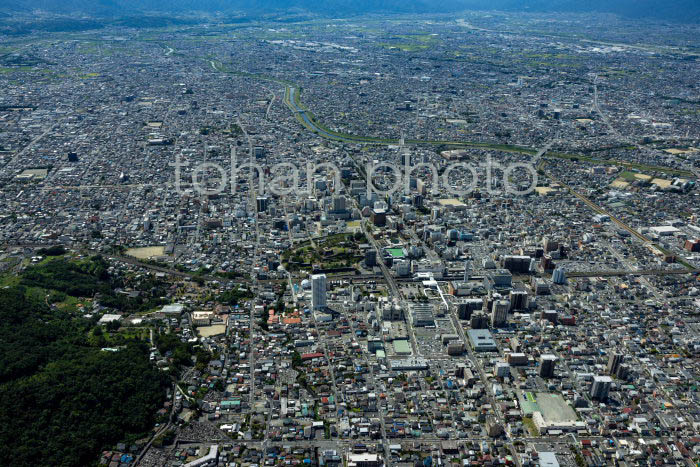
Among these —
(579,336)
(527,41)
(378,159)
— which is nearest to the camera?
(579,336)

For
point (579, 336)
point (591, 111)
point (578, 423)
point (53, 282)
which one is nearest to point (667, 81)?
point (591, 111)

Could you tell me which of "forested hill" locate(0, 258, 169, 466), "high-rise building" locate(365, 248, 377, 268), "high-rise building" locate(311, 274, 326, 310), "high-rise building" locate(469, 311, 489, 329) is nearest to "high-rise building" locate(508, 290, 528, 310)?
"high-rise building" locate(469, 311, 489, 329)

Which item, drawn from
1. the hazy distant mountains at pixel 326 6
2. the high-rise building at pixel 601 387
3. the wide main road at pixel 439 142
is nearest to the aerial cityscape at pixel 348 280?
the high-rise building at pixel 601 387

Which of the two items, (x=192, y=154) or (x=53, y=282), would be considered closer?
(x=53, y=282)

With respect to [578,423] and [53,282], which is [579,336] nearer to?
[578,423]

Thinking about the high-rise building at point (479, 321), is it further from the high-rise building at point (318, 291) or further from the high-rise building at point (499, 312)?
the high-rise building at point (318, 291)

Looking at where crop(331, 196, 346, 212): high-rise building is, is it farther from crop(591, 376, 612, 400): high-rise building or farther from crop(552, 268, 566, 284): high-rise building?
crop(591, 376, 612, 400): high-rise building
